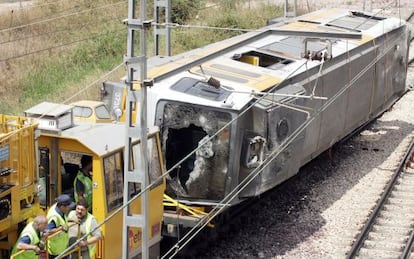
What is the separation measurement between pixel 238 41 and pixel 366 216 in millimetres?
4456

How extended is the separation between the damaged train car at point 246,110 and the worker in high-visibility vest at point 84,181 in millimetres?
1634

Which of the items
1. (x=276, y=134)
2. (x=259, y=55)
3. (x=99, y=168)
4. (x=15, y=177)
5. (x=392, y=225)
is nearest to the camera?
(x=15, y=177)

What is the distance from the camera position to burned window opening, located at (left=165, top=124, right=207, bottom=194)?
13398 millimetres

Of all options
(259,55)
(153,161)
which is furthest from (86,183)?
(259,55)

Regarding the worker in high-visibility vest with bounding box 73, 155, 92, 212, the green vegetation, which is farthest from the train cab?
the green vegetation

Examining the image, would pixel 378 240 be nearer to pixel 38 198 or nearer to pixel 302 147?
pixel 302 147

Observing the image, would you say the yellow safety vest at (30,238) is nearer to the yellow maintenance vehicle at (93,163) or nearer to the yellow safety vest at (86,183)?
the yellow maintenance vehicle at (93,163)

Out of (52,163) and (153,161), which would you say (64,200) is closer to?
(52,163)

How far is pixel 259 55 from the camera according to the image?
1627 centimetres

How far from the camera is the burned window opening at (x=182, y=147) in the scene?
13398mm

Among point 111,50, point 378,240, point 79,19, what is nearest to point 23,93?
point 111,50

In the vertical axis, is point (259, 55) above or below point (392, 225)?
above

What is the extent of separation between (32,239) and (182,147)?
4.79 m

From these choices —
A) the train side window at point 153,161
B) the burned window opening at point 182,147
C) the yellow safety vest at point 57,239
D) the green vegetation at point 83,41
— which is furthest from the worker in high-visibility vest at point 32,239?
the green vegetation at point 83,41
